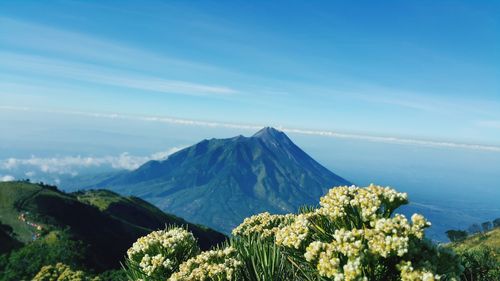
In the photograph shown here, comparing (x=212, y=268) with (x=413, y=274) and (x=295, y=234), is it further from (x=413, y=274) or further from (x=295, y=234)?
(x=413, y=274)

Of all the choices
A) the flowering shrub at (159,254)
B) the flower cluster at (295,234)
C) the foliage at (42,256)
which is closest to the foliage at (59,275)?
the foliage at (42,256)

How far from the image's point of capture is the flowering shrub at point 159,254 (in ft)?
29.0

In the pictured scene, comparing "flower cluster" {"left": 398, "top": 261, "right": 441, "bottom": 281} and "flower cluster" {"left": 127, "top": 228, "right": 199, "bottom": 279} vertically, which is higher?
"flower cluster" {"left": 398, "top": 261, "right": 441, "bottom": 281}

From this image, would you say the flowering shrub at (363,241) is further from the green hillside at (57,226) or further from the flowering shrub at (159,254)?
the green hillside at (57,226)

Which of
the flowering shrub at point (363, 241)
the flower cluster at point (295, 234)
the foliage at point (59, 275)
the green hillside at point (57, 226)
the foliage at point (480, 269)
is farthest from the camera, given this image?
the green hillside at point (57, 226)

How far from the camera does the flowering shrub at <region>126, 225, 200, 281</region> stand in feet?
29.0

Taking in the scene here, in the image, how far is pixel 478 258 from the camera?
54.0ft

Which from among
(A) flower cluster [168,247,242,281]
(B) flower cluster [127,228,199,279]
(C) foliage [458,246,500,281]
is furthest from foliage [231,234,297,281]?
(C) foliage [458,246,500,281]

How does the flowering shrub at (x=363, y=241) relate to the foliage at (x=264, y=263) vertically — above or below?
above

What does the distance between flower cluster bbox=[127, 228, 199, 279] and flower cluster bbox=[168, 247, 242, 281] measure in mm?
902

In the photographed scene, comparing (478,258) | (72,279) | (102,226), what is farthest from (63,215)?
(478,258)

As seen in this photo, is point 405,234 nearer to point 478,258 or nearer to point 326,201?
point 326,201

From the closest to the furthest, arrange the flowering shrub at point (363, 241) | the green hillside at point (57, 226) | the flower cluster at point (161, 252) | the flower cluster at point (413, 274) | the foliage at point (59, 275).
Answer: the flower cluster at point (413, 274) → the flowering shrub at point (363, 241) → the flower cluster at point (161, 252) → the foliage at point (59, 275) → the green hillside at point (57, 226)

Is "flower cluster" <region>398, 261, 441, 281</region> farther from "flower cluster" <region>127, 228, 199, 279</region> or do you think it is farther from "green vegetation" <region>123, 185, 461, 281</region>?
"flower cluster" <region>127, 228, 199, 279</region>
